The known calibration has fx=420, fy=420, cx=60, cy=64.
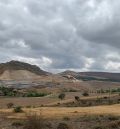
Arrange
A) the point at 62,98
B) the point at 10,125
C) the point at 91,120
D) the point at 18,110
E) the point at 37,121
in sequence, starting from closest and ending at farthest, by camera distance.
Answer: the point at 37,121 → the point at 10,125 → the point at 91,120 → the point at 18,110 → the point at 62,98

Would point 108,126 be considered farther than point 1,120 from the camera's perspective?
No

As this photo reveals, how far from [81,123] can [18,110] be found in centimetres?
1816

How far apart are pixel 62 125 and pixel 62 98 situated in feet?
242

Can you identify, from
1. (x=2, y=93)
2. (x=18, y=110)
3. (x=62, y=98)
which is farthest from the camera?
(x=2, y=93)

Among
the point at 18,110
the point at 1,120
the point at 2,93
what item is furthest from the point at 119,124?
the point at 2,93

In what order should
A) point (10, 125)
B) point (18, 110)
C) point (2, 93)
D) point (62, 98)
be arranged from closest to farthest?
point (10, 125) → point (18, 110) → point (62, 98) → point (2, 93)

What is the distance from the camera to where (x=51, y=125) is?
4309 cm

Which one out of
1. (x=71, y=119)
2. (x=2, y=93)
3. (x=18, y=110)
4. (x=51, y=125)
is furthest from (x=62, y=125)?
(x=2, y=93)

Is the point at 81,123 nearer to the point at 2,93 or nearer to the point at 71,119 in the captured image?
the point at 71,119

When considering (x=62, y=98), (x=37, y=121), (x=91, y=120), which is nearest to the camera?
(x=37, y=121)

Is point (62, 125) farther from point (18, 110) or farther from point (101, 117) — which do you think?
point (18, 110)

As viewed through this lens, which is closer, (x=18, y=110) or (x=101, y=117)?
(x=101, y=117)

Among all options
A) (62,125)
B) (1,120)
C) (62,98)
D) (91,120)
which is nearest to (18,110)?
(1,120)

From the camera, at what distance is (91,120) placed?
48.4 m
